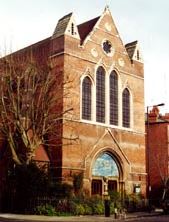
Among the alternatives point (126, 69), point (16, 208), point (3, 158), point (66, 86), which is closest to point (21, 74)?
point (66, 86)

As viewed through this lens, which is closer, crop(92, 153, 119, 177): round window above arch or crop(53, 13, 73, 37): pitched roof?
crop(53, 13, 73, 37): pitched roof

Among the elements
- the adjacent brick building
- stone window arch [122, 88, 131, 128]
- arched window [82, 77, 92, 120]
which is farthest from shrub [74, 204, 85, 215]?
the adjacent brick building

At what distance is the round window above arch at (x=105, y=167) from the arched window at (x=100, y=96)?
11.8 feet

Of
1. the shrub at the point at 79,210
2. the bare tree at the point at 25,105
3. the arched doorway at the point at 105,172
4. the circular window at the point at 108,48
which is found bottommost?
the shrub at the point at 79,210

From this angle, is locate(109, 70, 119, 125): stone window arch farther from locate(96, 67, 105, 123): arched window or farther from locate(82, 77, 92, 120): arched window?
locate(82, 77, 92, 120): arched window

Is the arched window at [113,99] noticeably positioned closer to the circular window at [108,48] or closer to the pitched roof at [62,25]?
the circular window at [108,48]

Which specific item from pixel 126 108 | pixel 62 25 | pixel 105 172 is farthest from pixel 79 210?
pixel 62 25

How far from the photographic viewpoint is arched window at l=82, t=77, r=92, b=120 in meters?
43.2

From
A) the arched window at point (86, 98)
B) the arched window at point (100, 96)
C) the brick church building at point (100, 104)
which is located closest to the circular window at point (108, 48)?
the brick church building at point (100, 104)

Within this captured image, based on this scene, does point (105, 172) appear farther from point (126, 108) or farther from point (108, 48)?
point (108, 48)

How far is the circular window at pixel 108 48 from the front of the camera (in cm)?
4688

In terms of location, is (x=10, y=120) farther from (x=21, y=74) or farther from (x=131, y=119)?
(x=131, y=119)

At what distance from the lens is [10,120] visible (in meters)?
37.0

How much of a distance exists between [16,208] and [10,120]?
274 inches
